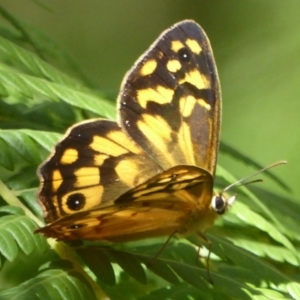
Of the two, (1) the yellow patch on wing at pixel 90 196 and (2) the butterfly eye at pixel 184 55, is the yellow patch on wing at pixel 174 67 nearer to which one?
(2) the butterfly eye at pixel 184 55

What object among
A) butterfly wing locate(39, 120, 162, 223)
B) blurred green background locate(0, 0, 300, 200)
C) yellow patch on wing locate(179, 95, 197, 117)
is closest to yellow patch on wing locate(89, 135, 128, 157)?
butterfly wing locate(39, 120, 162, 223)

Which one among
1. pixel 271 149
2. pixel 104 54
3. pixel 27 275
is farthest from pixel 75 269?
pixel 104 54

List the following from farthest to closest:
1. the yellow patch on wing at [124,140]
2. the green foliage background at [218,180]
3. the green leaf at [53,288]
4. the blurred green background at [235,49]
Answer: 1. the blurred green background at [235,49]
2. the yellow patch on wing at [124,140]
3. the green foliage background at [218,180]
4. the green leaf at [53,288]

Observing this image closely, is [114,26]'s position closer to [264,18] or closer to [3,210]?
[264,18]

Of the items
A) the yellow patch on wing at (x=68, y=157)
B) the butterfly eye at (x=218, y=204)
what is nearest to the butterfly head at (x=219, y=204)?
the butterfly eye at (x=218, y=204)

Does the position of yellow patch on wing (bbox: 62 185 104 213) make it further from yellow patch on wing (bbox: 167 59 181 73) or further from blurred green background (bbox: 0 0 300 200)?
blurred green background (bbox: 0 0 300 200)

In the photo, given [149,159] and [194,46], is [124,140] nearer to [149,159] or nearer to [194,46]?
[149,159]

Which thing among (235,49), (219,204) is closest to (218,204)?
(219,204)
